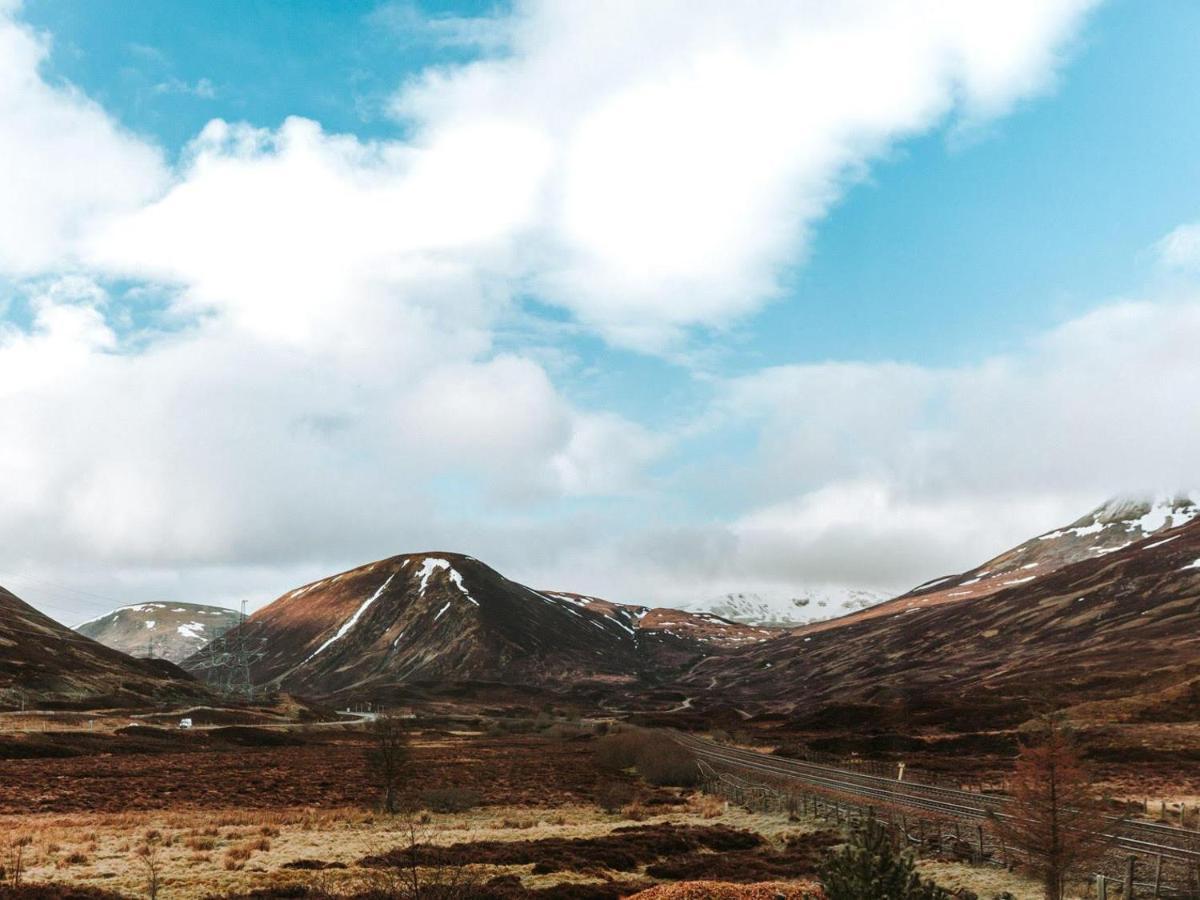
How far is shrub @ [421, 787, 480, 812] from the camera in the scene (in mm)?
46781

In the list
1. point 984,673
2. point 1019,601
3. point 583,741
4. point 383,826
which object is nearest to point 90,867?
point 383,826

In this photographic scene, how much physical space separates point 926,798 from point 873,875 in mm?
41113

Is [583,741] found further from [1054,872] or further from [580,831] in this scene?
[1054,872]

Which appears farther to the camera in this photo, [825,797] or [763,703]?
[763,703]

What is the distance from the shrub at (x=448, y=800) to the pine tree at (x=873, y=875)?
37.5 meters

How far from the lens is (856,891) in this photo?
13344mm

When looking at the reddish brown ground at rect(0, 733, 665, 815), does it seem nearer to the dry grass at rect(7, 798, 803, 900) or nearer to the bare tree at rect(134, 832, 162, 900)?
the dry grass at rect(7, 798, 803, 900)

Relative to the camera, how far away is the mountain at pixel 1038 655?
97.4 metres

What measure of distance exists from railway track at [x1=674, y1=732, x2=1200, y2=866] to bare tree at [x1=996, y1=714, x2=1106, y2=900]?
2.72 ft

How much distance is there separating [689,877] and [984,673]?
414ft

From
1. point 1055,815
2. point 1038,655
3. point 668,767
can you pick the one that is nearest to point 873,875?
point 1055,815

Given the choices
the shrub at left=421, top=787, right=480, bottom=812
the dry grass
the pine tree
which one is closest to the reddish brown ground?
the shrub at left=421, top=787, right=480, bottom=812

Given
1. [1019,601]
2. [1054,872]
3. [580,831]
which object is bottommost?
[580,831]

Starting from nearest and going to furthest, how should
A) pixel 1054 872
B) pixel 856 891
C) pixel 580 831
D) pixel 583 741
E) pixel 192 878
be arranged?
pixel 856 891 < pixel 1054 872 < pixel 192 878 < pixel 580 831 < pixel 583 741
